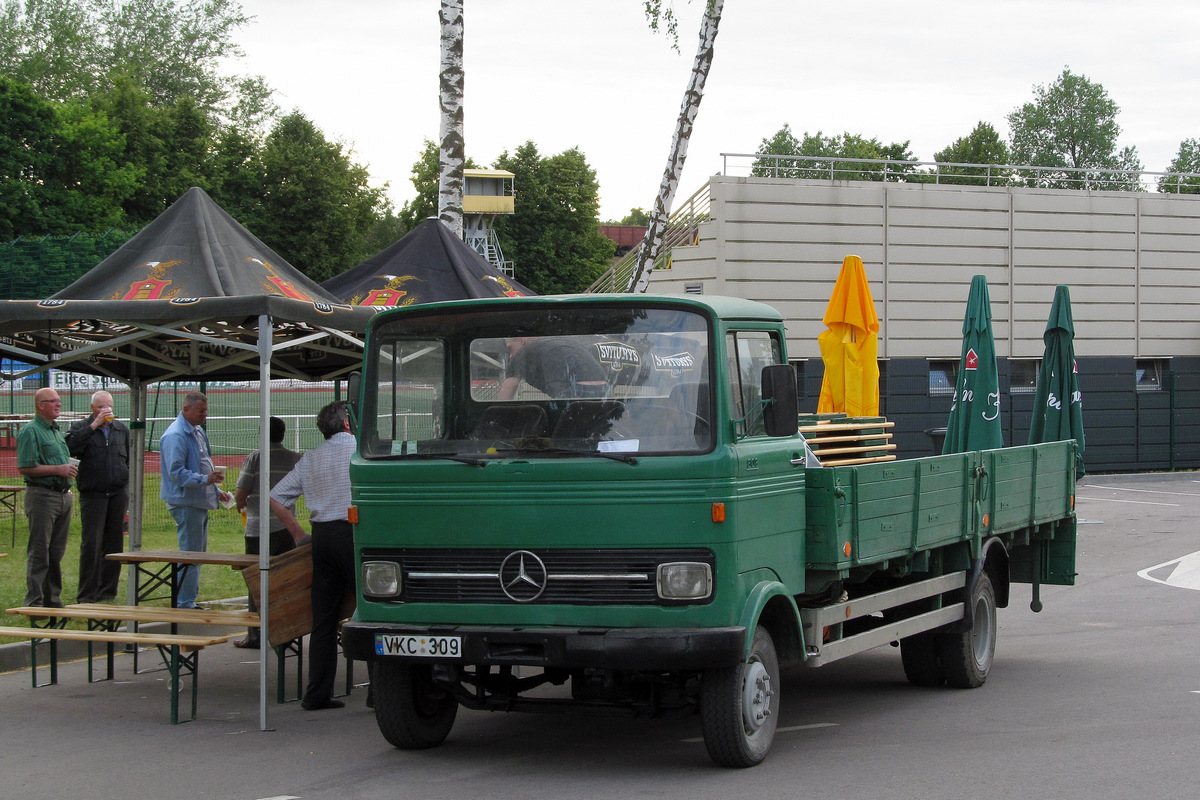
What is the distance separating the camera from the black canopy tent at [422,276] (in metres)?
10.1

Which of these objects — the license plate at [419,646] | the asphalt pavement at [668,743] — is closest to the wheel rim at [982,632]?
the asphalt pavement at [668,743]

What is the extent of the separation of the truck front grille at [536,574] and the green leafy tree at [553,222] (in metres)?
67.8

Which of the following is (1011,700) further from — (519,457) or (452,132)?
(452,132)

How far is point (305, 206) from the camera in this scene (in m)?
60.5

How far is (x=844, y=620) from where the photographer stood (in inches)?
276

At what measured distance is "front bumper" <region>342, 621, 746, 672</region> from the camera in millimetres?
5684

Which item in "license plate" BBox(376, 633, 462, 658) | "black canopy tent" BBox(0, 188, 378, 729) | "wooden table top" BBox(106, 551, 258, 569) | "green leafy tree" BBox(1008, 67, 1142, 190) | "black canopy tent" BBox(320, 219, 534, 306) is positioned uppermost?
"green leafy tree" BBox(1008, 67, 1142, 190)

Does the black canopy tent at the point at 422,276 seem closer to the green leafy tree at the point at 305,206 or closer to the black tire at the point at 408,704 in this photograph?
the black tire at the point at 408,704

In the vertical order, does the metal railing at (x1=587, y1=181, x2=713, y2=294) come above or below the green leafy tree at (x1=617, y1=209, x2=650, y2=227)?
below

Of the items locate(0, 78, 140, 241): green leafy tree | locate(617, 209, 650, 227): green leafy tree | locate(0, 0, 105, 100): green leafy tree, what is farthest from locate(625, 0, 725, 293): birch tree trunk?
locate(617, 209, 650, 227): green leafy tree

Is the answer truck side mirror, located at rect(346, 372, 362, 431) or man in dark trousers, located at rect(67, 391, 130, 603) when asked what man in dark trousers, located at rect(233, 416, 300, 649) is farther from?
truck side mirror, located at rect(346, 372, 362, 431)

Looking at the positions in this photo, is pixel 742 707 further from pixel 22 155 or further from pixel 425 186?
pixel 425 186

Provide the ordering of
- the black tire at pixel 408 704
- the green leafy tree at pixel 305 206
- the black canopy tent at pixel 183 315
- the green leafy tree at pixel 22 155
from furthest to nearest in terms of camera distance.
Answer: the green leafy tree at pixel 305 206, the green leafy tree at pixel 22 155, the black canopy tent at pixel 183 315, the black tire at pixel 408 704

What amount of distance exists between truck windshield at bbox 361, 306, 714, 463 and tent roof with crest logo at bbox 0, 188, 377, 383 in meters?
1.28
